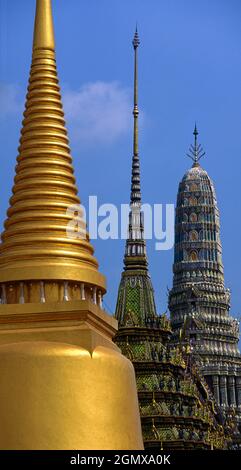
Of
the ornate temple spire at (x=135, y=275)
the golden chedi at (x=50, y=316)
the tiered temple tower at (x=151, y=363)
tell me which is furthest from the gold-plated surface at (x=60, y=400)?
the ornate temple spire at (x=135, y=275)

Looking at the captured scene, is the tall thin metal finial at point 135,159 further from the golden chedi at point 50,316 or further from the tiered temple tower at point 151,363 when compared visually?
the golden chedi at point 50,316

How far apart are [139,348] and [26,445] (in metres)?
16.3

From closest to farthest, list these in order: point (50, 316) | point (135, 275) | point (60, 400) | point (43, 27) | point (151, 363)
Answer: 1. point (60, 400)
2. point (50, 316)
3. point (43, 27)
4. point (151, 363)
5. point (135, 275)

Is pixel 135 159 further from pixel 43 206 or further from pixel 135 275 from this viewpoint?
pixel 43 206

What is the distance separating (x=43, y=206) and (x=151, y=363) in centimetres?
1420

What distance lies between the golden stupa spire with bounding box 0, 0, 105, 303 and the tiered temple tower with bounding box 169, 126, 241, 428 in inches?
1397

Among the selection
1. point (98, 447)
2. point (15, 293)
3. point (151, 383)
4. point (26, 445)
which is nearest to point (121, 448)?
point (98, 447)

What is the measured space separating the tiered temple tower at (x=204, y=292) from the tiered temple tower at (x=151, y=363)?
65.2 feet

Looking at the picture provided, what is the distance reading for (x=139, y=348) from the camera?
33.3 meters

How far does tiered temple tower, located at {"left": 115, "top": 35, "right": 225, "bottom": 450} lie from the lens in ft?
105

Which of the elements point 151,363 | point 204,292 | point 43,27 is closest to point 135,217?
point 151,363

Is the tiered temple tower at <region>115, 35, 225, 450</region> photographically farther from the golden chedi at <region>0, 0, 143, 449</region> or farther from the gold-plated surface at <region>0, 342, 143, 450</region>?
the gold-plated surface at <region>0, 342, 143, 450</region>

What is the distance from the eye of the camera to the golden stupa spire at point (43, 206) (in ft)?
61.9

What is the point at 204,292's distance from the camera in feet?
193
